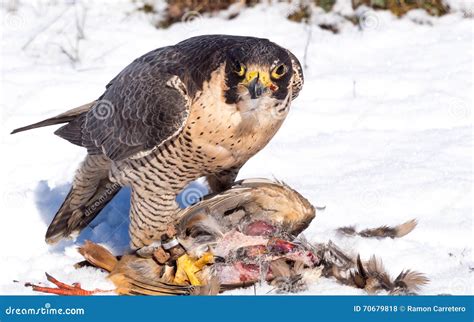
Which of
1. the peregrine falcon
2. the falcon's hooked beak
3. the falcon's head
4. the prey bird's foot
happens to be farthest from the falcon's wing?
the prey bird's foot

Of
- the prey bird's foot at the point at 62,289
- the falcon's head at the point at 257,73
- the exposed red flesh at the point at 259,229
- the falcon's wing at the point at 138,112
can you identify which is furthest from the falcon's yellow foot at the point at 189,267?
the falcon's head at the point at 257,73

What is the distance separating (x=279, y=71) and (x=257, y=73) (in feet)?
0.49

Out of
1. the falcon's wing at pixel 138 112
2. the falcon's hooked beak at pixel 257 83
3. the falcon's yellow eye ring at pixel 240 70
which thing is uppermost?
the falcon's yellow eye ring at pixel 240 70

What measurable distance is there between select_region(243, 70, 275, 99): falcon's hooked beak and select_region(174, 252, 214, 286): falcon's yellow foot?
1001 mm

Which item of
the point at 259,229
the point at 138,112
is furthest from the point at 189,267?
the point at 138,112

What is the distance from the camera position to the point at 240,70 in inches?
184

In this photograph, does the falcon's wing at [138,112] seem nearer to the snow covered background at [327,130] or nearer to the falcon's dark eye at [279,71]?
the falcon's dark eye at [279,71]

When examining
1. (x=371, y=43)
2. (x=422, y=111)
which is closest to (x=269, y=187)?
(x=422, y=111)

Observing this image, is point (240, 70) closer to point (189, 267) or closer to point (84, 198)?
point (189, 267)

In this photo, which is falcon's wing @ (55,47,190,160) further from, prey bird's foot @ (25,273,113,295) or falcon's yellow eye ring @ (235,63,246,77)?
prey bird's foot @ (25,273,113,295)

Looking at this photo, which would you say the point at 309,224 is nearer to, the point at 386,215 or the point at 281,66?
the point at 386,215

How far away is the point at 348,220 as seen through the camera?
227 inches

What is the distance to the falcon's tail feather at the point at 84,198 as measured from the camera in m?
5.75

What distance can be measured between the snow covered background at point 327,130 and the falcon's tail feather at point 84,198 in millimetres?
117
